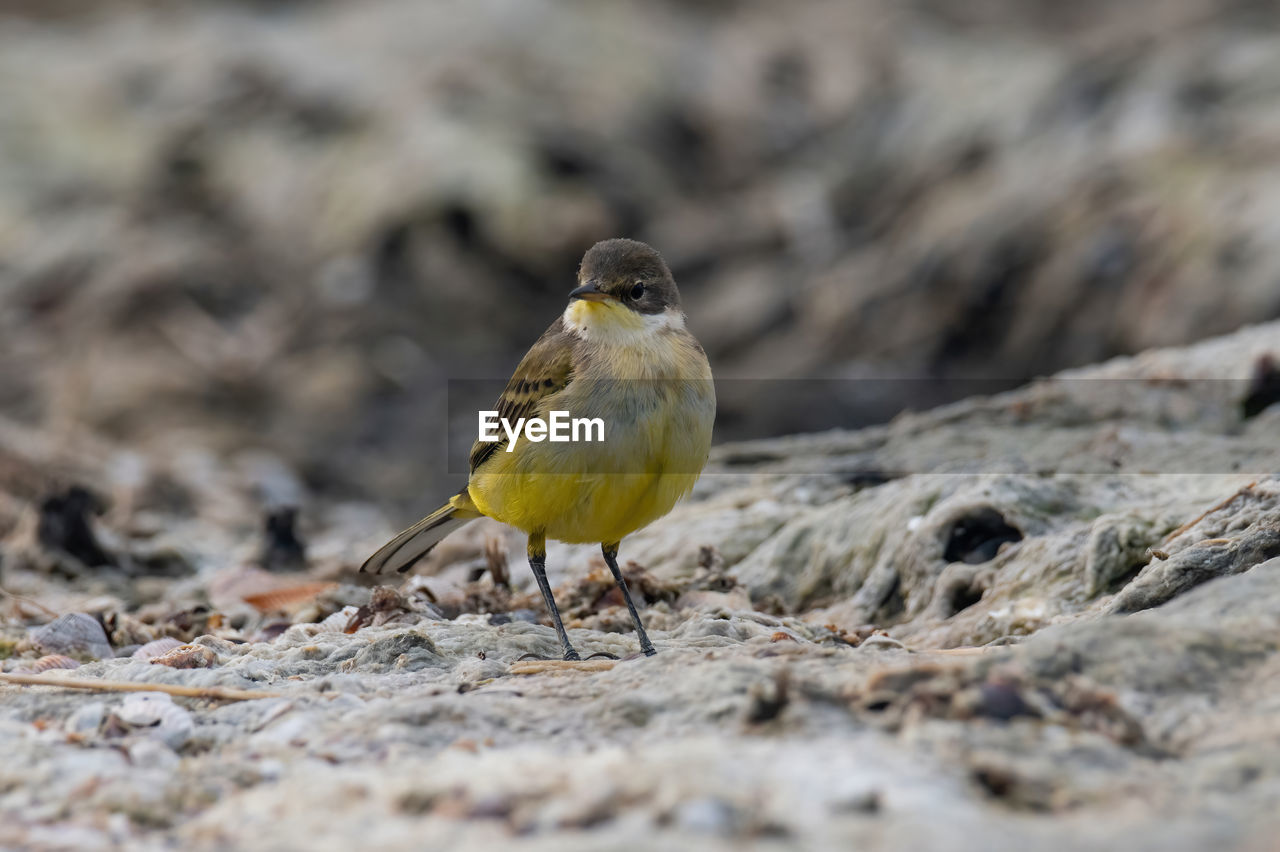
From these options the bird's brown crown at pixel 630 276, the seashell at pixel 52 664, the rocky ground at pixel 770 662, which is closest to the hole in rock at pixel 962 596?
the rocky ground at pixel 770 662

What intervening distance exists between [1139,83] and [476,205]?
7288 mm

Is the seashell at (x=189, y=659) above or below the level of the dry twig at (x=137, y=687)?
below

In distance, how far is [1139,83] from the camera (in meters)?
13.8

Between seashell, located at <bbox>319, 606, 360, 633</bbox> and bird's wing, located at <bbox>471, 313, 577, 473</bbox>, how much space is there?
2.86 feet

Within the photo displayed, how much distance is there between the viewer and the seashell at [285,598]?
21.4 ft

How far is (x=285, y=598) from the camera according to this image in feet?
21.9

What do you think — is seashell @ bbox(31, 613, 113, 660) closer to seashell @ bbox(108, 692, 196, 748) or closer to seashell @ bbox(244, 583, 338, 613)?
seashell @ bbox(244, 583, 338, 613)

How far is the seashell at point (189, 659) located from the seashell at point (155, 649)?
28cm

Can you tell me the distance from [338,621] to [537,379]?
52.6 inches

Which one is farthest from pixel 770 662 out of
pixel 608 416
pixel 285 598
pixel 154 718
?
pixel 285 598

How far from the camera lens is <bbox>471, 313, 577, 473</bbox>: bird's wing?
5551 millimetres

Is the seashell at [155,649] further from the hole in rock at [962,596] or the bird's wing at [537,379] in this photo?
the hole in rock at [962,596]

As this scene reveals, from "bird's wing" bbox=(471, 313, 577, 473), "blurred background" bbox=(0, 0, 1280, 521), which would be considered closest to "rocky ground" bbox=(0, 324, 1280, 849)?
"bird's wing" bbox=(471, 313, 577, 473)

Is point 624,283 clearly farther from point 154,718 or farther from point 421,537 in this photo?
point 154,718
